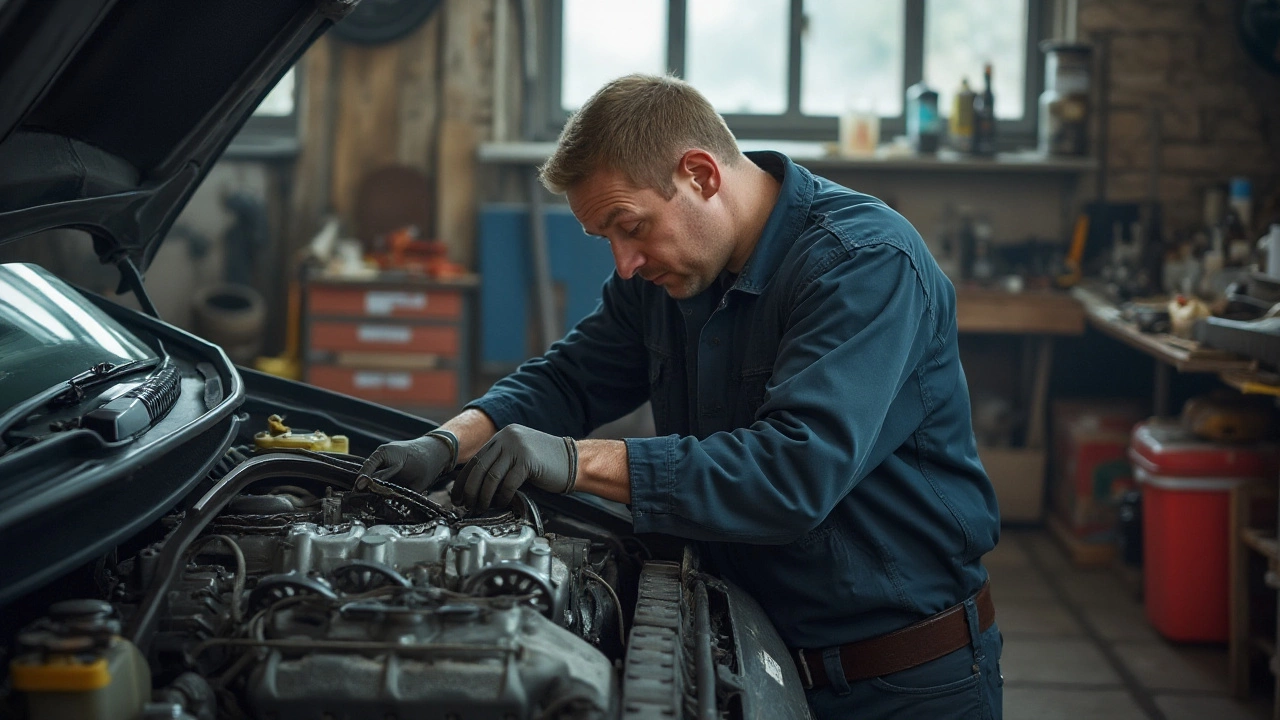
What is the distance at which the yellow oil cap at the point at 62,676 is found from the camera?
100 cm

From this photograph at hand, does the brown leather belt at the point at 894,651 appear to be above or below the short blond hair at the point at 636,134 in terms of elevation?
below

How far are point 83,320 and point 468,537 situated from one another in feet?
2.31

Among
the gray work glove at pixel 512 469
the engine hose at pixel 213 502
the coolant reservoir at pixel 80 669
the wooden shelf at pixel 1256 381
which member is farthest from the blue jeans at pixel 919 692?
the wooden shelf at pixel 1256 381

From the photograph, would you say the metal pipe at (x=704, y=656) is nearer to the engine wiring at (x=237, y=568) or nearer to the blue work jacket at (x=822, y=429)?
the blue work jacket at (x=822, y=429)

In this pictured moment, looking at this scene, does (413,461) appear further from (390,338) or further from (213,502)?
(390,338)

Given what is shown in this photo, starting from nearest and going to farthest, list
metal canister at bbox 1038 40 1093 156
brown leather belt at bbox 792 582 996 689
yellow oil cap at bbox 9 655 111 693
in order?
yellow oil cap at bbox 9 655 111 693 → brown leather belt at bbox 792 582 996 689 → metal canister at bbox 1038 40 1093 156

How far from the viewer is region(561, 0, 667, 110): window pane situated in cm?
584

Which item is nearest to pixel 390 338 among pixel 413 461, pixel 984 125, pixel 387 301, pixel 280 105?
pixel 387 301

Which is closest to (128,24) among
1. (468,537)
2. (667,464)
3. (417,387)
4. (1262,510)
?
(468,537)

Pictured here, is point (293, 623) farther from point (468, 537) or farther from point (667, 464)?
point (667, 464)

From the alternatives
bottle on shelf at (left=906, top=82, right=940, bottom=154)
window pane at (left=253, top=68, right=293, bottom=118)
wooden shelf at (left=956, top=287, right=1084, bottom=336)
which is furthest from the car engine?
window pane at (left=253, top=68, right=293, bottom=118)

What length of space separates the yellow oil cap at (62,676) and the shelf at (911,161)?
4.32 m

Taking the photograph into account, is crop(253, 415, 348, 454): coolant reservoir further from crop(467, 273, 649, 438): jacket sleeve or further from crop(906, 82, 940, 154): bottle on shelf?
crop(906, 82, 940, 154): bottle on shelf

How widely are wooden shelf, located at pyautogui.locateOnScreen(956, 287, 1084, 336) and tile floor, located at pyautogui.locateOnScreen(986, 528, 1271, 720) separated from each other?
3.19 ft
